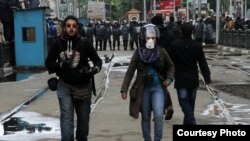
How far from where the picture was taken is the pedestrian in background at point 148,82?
8.33 metres

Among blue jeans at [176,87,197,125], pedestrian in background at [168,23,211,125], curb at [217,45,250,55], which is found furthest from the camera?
curb at [217,45,250,55]

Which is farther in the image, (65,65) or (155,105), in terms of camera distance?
(155,105)

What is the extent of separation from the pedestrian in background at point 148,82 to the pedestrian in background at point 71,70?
1.93ft

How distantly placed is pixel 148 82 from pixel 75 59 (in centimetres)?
107

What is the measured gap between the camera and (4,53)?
76.5ft

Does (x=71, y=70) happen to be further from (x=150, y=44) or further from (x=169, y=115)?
(x=169, y=115)

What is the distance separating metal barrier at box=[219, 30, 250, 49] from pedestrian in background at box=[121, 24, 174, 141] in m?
24.4

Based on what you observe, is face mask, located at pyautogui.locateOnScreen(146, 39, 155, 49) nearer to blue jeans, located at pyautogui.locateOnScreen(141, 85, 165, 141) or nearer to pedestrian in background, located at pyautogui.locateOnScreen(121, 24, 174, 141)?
pedestrian in background, located at pyautogui.locateOnScreen(121, 24, 174, 141)

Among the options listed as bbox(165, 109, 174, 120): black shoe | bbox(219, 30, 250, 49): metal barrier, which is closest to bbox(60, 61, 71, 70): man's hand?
bbox(165, 109, 174, 120): black shoe

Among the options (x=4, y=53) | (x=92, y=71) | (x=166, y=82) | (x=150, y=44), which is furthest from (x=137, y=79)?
(x=4, y=53)

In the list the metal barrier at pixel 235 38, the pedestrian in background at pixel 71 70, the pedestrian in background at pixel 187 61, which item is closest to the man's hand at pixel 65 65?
the pedestrian in background at pixel 71 70

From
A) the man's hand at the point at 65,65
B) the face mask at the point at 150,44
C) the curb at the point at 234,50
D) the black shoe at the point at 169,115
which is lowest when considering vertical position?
the curb at the point at 234,50

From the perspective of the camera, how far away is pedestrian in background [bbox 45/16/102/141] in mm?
7911

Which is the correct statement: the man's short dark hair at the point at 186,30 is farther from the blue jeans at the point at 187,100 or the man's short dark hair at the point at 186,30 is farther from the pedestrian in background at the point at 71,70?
the pedestrian in background at the point at 71,70
